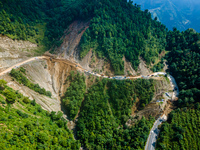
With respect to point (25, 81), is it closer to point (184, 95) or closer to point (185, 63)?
point (184, 95)

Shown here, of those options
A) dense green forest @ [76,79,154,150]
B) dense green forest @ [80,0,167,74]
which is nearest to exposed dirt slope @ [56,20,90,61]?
dense green forest @ [80,0,167,74]

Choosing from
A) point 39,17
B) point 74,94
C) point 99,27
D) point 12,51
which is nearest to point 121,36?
point 99,27

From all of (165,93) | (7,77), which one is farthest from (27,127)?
(165,93)

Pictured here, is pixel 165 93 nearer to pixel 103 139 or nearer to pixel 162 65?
pixel 162 65

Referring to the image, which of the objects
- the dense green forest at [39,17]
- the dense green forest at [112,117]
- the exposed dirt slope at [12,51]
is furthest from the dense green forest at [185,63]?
the exposed dirt slope at [12,51]

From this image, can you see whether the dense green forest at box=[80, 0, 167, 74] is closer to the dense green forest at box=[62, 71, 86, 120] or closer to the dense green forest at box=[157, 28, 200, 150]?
the dense green forest at box=[157, 28, 200, 150]
